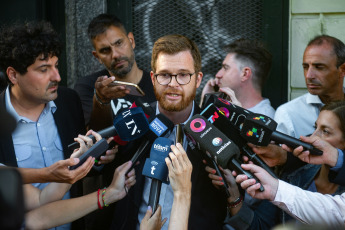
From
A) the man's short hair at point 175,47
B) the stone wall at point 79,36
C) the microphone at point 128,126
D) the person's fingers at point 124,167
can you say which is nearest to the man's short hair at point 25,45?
the man's short hair at point 175,47

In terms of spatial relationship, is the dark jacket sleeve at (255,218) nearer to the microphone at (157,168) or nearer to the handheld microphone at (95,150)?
the microphone at (157,168)

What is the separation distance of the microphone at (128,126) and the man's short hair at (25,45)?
2.54ft

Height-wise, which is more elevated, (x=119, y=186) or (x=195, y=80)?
(x=195, y=80)

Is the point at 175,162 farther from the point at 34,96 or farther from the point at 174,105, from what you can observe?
the point at 34,96

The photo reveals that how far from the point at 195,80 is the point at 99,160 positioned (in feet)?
2.41

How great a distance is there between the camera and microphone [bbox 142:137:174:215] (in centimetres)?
211

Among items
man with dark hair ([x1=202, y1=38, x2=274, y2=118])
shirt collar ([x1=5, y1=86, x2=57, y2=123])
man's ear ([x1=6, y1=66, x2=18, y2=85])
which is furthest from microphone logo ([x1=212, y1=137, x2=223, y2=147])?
man with dark hair ([x1=202, y1=38, x2=274, y2=118])

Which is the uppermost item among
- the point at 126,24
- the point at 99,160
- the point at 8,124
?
the point at 126,24

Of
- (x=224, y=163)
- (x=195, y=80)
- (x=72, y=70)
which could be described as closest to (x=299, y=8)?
(x=195, y=80)

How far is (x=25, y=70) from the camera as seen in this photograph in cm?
267

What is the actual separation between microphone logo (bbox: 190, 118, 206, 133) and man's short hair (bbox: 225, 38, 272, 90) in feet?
6.20

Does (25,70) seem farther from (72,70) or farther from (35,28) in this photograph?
(72,70)

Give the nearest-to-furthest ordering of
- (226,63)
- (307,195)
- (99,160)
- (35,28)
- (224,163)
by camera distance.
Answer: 1. (224,163)
2. (307,195)
3. (99,160)
4. (35,28)
5. (226,63)

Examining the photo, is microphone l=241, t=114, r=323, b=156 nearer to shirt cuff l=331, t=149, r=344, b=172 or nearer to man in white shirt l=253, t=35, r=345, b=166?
shirt cuff l=331, t=149, r=344, b=172
